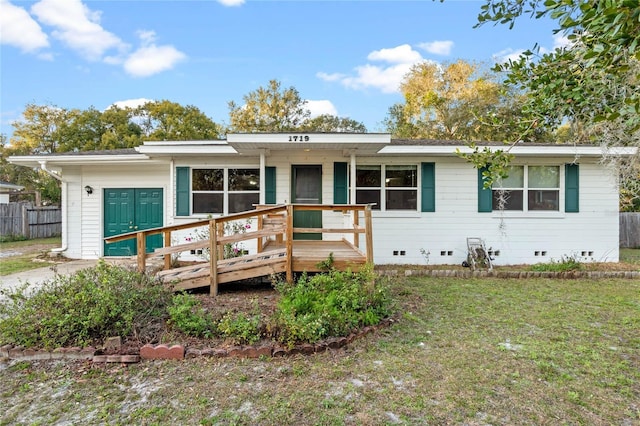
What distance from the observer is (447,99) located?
19875 millimetres

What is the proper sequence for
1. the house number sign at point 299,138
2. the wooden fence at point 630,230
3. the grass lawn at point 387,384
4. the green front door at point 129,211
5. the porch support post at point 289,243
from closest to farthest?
1. the grass lawn at point 387,384
2. the porch support post at point 289,243
3. the house number sign at point 299,138
4. the green front door at point 129,211
5. the wooden fence at point 630,230

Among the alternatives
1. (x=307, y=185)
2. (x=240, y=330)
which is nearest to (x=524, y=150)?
(x=307, y=185)

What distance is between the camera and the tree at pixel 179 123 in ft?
71.5

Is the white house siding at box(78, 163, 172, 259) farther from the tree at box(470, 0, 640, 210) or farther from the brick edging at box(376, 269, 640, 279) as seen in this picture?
the tree at box(470, 0, 640, 210)

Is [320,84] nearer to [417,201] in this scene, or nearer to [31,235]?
[417,201]

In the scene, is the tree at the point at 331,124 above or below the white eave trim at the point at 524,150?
above

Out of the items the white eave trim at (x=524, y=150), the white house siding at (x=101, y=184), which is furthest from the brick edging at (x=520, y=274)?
the white house siding at (x=101, y=184)

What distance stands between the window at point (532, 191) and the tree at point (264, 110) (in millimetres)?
16405

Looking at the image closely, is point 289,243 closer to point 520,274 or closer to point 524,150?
point 520,274

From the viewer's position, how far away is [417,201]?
812 centimetres

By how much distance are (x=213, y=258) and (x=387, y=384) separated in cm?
320

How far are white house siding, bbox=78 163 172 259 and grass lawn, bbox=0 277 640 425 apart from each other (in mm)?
6308

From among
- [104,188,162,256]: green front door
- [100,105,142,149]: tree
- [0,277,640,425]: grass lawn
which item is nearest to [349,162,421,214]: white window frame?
[0,277,640,425]: grass lawn

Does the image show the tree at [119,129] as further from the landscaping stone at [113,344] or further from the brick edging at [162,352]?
the landscaping stone at [113,344]
